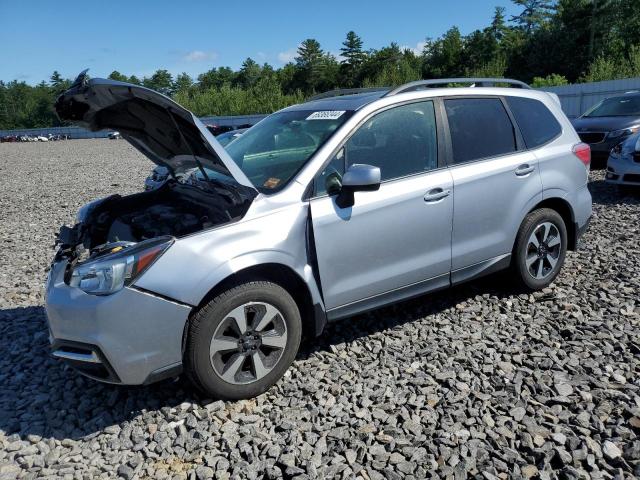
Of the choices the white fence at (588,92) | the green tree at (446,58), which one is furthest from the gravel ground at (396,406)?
the green tree at (446,58)

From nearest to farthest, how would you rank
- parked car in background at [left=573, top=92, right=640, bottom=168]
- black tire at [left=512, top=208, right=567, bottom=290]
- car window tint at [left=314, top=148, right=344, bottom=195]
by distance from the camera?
1. car window tint at [left=314, top=148, right=344, bottom=195]
2. black tire at [left=512, top=208, right=567, bottom=290]
3. parked car in background at [left=573, top=92, right=640, bottom=168]

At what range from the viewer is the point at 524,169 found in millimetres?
4430

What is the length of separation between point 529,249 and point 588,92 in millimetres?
22997

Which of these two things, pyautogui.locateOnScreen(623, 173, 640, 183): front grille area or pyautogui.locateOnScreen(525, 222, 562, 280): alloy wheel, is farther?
pyautogui.locateOnScreen(623, 173, 640, 183): front grille area

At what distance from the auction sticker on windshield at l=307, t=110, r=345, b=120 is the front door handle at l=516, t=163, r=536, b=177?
5.20 feet

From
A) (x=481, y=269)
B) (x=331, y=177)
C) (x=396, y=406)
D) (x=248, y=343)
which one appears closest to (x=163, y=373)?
(x=248, y=343)

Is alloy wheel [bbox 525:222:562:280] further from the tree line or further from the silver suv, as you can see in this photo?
the tree line

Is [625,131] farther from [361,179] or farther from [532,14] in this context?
[532,14]

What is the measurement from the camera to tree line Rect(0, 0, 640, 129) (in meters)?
57.8

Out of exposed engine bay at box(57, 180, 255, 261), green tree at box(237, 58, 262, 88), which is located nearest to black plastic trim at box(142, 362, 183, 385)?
exposed engine bay at box(57, 180, 255, 261)

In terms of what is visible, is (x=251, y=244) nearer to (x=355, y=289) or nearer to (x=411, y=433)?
(x=355, y=289)

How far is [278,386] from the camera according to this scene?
354 cm

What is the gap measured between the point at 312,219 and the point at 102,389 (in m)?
1.81

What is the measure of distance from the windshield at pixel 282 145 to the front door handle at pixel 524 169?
156 cm
